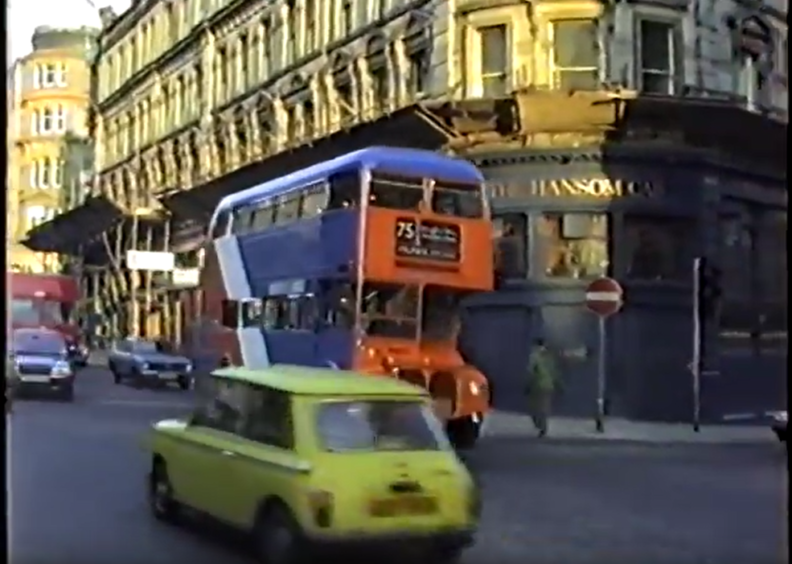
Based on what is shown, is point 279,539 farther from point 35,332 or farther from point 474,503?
point 35,332

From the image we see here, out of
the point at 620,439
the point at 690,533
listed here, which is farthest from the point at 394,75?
the point at 690,533

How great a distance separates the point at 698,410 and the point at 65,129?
290cm

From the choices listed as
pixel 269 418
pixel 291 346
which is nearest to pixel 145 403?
pixel 291 346

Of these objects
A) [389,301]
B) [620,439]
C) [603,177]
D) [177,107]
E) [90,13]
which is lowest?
[620,439]

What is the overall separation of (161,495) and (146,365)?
608 millimetres

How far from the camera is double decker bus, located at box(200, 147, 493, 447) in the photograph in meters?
Result: 5.23

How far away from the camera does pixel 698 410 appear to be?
5.38 meters

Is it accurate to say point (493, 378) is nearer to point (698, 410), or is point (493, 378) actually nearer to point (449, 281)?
point (449, 281)

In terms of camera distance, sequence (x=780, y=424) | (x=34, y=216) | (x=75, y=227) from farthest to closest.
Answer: (x=75, y=227) < (x=34, y=216) < (x=780, y=424)

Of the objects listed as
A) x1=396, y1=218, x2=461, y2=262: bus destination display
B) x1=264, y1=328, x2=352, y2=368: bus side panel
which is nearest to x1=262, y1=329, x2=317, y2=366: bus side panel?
x1=264, y1=328, x2=352, y2=368: bus side panel

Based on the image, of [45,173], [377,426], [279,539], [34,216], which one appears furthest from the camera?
[45,173]

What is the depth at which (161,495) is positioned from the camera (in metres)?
5.34

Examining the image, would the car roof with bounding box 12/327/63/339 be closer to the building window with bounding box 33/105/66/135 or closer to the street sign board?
the street sign board

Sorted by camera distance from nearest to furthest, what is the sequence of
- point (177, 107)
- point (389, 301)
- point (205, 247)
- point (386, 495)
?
point (386, 495), point (389, 301), point (205, 247), point (177, 107)
